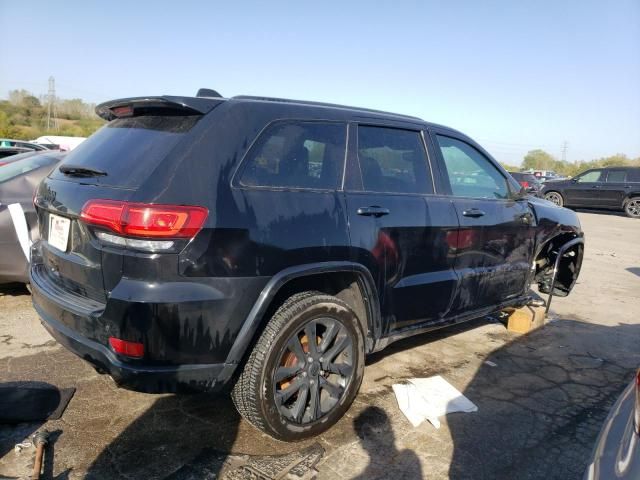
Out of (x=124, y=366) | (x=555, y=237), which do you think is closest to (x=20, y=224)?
(x=124, y=366)

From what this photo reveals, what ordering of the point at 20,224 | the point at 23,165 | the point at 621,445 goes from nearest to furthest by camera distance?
the point at 621,445 → the point at 20,224 → the point at 23,165

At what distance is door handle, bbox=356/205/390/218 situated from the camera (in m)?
2.85

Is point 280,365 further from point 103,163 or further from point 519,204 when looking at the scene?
point 519,204

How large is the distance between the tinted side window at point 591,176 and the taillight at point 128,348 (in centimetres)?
1957

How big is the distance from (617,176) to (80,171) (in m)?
19.6

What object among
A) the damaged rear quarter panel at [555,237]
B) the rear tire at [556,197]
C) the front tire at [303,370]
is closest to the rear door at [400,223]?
the front tire at [303,370]

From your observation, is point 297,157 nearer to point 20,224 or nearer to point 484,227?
point 484,227

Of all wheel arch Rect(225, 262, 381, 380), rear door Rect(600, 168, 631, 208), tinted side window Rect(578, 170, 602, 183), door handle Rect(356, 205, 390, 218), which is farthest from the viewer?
tinted side window Rect(578, 170, 602, 183)

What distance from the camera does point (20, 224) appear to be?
14.3ft

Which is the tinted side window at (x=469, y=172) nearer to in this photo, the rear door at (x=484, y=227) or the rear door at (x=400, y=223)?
the rear door at (x=484, y=227)

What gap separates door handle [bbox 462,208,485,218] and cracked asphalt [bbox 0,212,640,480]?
1231mm

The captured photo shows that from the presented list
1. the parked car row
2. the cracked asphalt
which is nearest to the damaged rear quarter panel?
the cracked asphalt

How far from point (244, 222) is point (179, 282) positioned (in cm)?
42

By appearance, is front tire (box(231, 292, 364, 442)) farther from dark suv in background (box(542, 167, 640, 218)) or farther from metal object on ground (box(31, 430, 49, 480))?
dark suv in background (box(542, 167, 640, 218))
